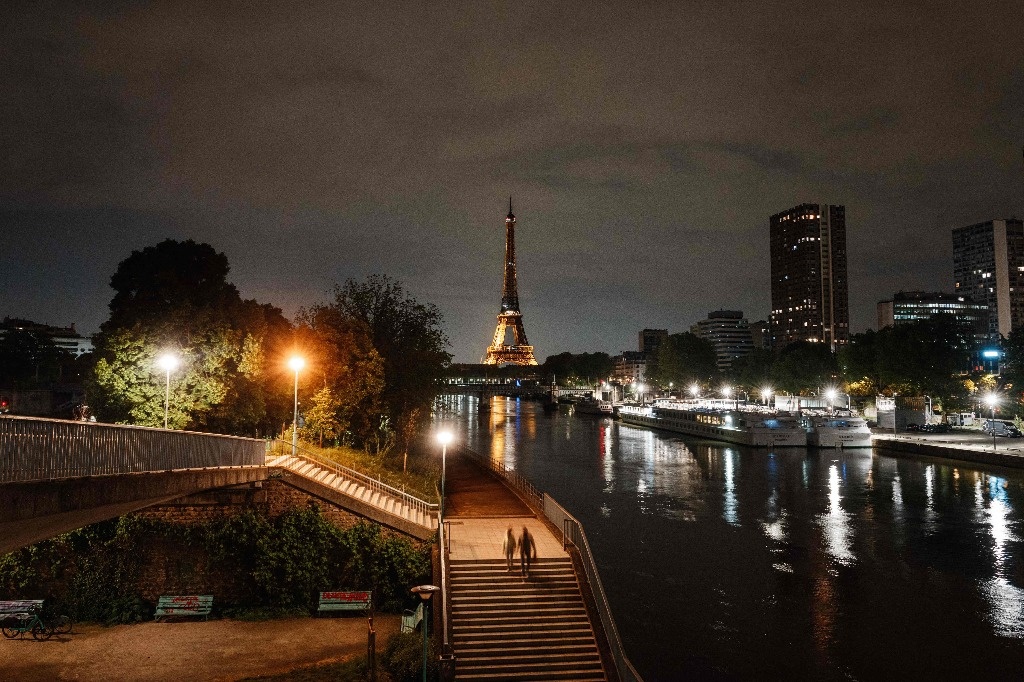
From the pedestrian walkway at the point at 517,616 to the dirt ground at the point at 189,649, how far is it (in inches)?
99.7

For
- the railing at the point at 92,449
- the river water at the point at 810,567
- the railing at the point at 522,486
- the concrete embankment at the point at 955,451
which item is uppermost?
the railing at the point at 92,449

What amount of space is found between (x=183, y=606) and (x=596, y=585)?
11670 millimetres

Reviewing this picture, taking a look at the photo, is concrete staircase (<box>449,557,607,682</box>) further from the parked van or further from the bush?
the parked van

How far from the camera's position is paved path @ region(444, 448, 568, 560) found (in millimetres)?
21312

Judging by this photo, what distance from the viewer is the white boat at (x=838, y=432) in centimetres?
7300

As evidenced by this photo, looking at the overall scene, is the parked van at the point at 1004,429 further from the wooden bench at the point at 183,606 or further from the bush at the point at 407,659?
the wooden bench at the point at 183,606

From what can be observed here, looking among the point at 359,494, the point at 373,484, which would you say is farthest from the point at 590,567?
the point at 373,484

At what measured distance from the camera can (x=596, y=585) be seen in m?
18.4

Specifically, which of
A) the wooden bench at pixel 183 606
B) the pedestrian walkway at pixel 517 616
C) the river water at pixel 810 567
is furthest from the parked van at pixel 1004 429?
the wooden bench at pixel 183 606

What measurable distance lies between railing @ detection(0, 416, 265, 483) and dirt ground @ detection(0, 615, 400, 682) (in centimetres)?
457

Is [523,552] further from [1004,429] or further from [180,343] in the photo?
[1004,429]

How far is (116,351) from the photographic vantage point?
2795cm

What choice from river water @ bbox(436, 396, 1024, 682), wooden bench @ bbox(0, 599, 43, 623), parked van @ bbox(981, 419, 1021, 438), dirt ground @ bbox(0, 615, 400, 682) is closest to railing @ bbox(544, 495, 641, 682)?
river water @ bbox(436, 396, 1024, 682)

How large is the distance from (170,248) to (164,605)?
16929 millimetres
